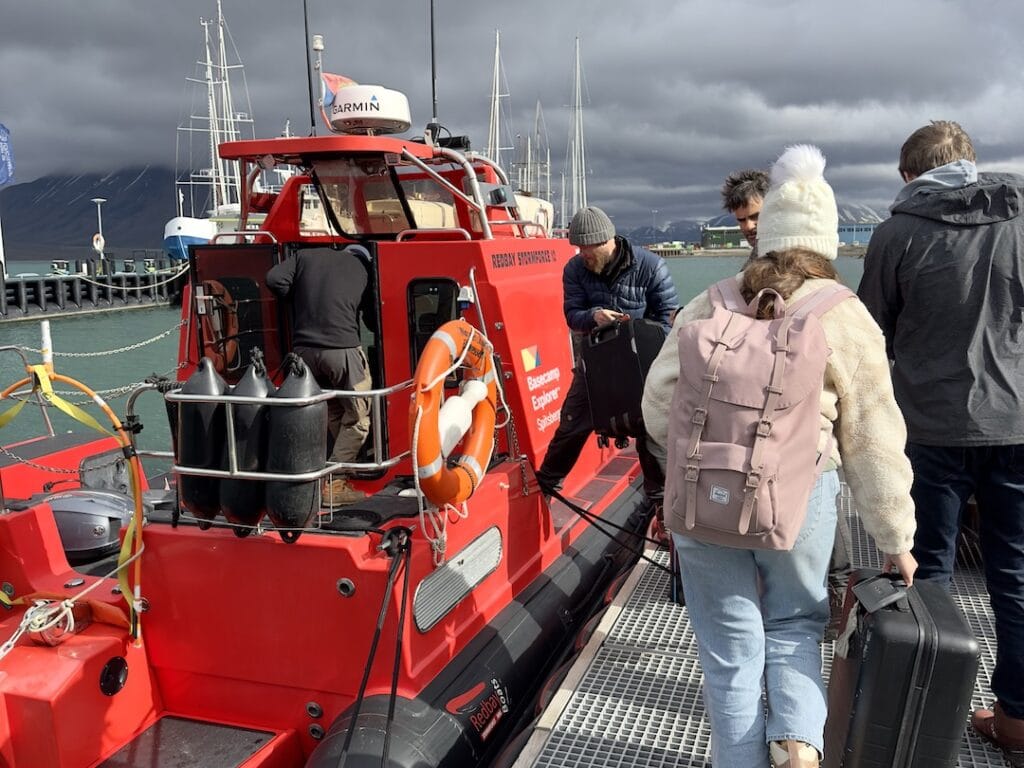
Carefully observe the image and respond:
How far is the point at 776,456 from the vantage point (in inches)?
66.1

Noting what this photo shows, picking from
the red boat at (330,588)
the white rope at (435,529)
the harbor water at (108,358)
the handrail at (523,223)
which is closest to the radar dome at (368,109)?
the red boat at (330,588)

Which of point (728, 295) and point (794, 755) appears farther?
point (728, 295)

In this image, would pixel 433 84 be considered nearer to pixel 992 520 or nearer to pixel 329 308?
pixel 329 308

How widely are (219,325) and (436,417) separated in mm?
2185

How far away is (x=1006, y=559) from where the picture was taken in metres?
2.28

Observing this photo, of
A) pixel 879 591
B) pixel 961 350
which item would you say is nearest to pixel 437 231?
pixel 961 350

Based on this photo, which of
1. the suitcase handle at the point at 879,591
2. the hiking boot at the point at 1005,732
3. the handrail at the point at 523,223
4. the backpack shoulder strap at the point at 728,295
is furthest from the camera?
the handrail at the point at 523,223

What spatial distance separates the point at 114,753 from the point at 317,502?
1.26 metres

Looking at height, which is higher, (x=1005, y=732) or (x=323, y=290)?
(x=323, y=290)

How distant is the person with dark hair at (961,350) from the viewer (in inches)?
85.7

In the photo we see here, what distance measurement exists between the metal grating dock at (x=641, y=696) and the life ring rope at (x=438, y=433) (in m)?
0.72

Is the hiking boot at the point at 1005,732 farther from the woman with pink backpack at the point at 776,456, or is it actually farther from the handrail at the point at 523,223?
the handrail at the point at 523,223

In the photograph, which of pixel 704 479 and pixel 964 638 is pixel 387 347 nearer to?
pixel 704 479

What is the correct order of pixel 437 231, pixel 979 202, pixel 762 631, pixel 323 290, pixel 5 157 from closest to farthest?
1. pixel 762 631
2. pixel 979 202
3. pixel 323 290
4. pixel 437 231
5. pixel 5 157
